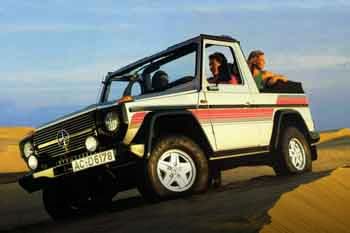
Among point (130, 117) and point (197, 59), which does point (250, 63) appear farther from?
point (130, 117)

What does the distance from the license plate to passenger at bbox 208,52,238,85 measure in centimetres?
188

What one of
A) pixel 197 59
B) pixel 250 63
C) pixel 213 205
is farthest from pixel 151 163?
pixel 250 63

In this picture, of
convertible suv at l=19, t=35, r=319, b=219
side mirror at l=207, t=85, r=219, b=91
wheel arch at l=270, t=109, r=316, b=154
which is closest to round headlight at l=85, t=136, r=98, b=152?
convertible suv at l=19, t=35, r=319, b=219

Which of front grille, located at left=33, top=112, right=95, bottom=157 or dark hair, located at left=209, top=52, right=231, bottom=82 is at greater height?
dark hair, located at left=209, top=52, right=231, bottom=82

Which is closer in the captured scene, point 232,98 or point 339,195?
point 339,195

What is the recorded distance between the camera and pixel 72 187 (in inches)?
313

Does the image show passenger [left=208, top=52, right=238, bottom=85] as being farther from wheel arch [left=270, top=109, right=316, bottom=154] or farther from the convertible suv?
wheel arch [left=270, top=109, right=316, bottom=154]

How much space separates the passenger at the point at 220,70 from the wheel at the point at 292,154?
124cm

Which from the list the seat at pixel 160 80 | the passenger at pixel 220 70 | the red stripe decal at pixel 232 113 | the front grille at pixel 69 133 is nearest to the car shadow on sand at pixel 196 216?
the front grille at pixel 69 133

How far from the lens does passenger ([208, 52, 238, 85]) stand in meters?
8.30

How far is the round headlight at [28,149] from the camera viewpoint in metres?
8.00

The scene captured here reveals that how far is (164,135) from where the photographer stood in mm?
7211

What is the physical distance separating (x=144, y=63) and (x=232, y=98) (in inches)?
50.4

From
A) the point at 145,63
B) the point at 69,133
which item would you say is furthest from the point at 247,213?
the point at 145,63
